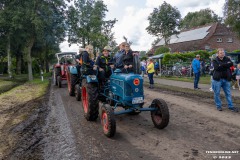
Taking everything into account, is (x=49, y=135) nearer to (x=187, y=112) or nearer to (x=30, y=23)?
(x=187, y=112)

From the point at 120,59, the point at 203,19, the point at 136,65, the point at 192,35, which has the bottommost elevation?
the point at 136,65

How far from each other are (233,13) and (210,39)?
15.4 m

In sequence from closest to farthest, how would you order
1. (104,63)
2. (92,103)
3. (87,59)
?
(92,103) → (104,63) → (87,59)

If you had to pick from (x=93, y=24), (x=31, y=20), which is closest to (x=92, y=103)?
(x=31, y=20)

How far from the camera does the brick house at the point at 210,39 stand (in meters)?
43.6

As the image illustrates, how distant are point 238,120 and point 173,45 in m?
45.6

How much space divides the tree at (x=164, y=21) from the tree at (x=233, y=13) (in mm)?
16409

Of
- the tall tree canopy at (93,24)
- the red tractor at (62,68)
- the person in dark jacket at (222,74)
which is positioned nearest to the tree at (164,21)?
the tall tree canopy at (93,24)

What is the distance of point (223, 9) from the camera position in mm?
30062

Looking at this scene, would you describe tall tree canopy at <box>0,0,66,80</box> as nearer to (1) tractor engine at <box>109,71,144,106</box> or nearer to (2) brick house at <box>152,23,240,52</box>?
(1) tractor engine at <box>109,71,144,106</box>

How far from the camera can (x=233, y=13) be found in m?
28.7

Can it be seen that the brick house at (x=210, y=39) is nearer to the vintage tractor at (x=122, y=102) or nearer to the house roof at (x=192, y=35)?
the house roof at (x=192, y=35)

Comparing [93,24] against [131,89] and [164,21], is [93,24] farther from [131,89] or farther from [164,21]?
[131,89]

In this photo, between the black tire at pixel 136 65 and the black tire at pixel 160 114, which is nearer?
the black tire at pixel 160 114
